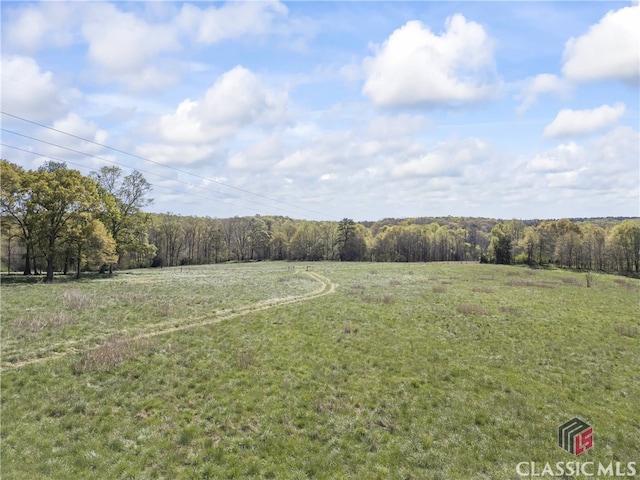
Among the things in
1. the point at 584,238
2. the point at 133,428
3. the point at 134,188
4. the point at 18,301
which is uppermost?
the point at 134,188

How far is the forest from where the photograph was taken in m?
43.2

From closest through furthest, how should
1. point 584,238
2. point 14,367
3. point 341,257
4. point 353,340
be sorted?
1. point 14,367
2. point 353,340
3. point 584,238
4. point 341,257

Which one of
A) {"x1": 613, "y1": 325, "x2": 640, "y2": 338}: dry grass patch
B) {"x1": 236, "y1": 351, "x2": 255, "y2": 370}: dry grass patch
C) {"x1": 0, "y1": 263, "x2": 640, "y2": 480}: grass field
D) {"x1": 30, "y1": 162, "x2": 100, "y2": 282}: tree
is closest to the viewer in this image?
{"x1": 0, "y1": 263, "x2": 640, "y2": 480}: grass field

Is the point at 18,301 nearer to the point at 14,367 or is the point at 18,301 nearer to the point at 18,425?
the point at 14,367

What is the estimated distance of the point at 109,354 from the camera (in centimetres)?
1590

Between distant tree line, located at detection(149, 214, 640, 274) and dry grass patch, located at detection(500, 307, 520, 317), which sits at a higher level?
distant tree line, located at detection(149, 214, 640, 274)

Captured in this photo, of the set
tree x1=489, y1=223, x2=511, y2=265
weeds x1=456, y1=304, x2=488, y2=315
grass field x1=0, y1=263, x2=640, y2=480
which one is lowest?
grass field x1=0, y1=263, x2=640, y2=480

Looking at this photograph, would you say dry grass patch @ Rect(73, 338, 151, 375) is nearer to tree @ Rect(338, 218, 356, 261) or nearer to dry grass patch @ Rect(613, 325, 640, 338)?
dry grass patch @ Rect(613, 325, 640, 338)

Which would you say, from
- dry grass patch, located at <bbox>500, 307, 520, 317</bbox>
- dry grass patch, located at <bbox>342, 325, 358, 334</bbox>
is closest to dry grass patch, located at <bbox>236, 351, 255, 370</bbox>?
dry grass patch, located at <bbox>342, 325, 358, 334</bbox>

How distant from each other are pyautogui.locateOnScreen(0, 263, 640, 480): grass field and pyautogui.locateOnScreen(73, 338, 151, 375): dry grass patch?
93mm

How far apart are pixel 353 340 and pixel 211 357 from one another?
855 cm

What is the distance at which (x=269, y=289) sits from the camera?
132 ft

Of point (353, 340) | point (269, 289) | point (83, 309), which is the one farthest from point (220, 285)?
point (353, 340)

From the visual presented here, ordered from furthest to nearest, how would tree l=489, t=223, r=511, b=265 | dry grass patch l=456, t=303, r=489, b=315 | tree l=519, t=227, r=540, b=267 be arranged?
tree l=489, t=223, r=511, b=265
tree l=519, t=227, r=540, b=267
dry grass patch l=456, t=303, r=489, b=315
